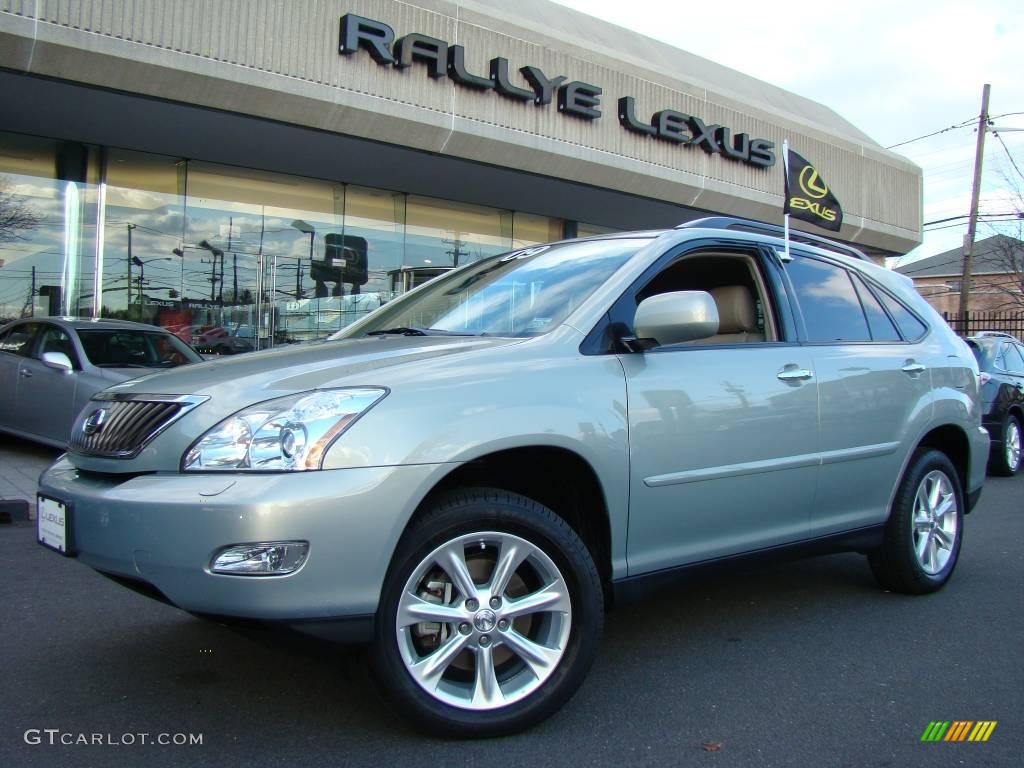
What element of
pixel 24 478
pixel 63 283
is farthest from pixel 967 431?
pixel 63 283

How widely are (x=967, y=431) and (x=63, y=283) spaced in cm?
1164

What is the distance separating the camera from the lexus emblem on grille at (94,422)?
3.01 metres

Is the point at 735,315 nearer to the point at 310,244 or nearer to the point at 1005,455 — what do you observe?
the point at 1005,455

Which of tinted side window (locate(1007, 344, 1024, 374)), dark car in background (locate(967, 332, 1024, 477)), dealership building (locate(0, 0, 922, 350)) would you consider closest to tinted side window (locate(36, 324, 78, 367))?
dealership building (locate(0, 0, 922, 350))

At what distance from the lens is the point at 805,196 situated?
6.47 metres

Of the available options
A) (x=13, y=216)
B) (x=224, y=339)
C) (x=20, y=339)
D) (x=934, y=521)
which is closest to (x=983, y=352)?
(x=934, y=521)

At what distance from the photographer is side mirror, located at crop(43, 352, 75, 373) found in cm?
809

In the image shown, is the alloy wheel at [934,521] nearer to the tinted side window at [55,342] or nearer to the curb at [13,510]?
the curb at [13,510]

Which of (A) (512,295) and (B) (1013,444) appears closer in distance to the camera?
(A) (512,295)

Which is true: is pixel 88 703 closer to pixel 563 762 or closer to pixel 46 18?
pixel 563 762

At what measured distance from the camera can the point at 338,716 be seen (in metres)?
2.96

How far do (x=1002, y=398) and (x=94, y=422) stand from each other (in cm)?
968

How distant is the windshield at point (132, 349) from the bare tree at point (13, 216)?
14.5 ft

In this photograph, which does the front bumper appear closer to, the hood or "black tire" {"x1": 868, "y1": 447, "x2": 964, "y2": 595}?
the hood
